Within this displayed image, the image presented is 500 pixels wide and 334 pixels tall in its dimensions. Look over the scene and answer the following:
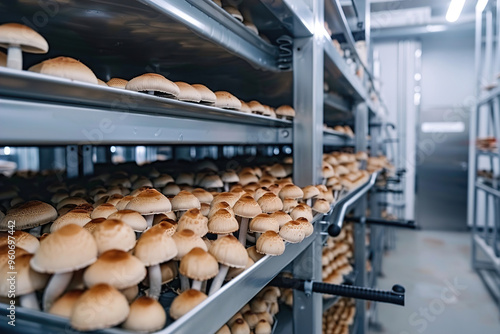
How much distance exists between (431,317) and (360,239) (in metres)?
1.32

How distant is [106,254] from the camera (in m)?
0.49

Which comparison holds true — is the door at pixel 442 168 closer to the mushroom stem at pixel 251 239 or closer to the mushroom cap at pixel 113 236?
the mushroom stem at pixel 251 239

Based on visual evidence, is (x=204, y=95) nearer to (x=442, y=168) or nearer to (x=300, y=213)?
(x=300, y=213)

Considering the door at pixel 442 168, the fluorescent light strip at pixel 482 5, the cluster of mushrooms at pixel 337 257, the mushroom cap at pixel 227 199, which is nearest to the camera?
the mushroom cap at pixel 227 199

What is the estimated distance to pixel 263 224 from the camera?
0.84 m

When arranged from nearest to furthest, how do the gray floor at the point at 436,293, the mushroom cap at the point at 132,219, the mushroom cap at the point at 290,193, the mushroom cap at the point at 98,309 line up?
the mushroom cap at the point at 98,309, the mushroom cap at the point at 132,219, the mushroom cap at the point at 290,193, the gray floor at the point at 436,293

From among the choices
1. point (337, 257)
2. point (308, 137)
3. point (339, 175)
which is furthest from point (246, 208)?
point (337, 257)

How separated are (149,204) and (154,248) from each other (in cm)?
17

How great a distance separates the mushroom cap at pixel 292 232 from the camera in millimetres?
861

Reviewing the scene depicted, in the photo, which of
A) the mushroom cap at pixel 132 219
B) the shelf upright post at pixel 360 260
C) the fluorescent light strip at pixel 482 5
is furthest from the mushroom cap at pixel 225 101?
the fluorescent light strip at pixel 482 5

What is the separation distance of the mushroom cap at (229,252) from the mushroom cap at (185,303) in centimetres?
10

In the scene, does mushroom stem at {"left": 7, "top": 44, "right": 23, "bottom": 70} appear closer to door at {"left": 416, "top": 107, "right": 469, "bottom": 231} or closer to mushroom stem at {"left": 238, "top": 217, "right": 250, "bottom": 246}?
mushroom stem at {"left": 238, "top": 217, "right": 250, "bottom": 246}

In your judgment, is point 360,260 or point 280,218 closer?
point 280,218

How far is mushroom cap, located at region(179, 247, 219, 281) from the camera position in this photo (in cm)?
57
